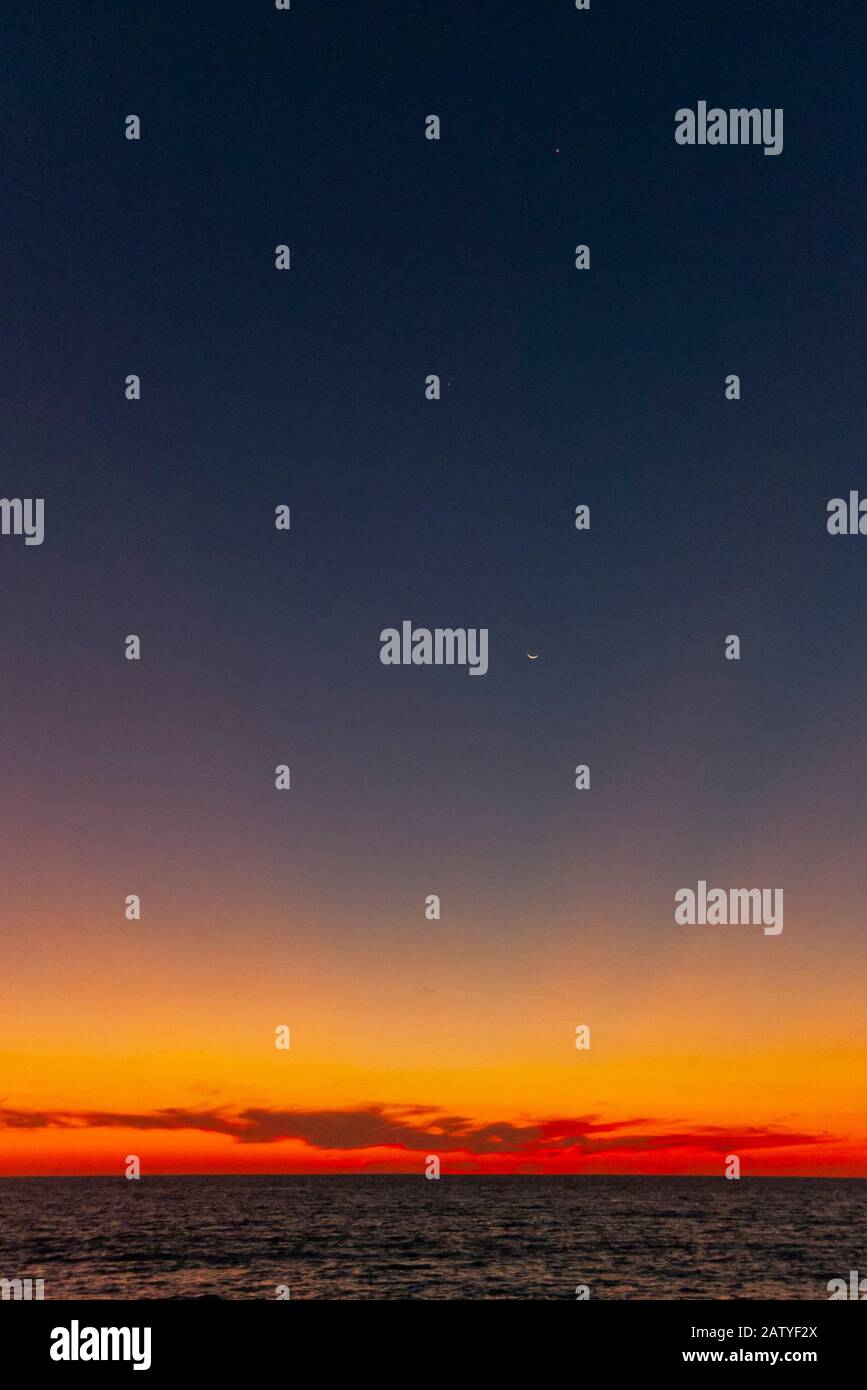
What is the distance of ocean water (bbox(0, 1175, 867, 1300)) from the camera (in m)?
43.0

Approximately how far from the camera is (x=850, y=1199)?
110m

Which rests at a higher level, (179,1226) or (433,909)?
(433,909)

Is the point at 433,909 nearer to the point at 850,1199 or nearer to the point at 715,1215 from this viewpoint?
the point at 715,1215

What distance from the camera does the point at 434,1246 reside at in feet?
187

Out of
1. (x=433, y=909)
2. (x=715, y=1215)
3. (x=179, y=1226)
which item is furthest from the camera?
(x=715, y=1215)

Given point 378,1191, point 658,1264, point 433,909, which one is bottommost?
point 378,1191

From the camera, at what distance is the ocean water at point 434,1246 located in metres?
43.0
